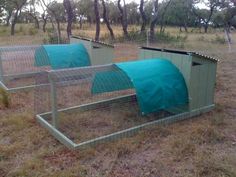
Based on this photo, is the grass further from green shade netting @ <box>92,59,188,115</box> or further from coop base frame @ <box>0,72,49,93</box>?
coop base frame @ <box>0,72,49,93</box>

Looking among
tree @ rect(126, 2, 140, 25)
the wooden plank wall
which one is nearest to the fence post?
the wooden plank wall

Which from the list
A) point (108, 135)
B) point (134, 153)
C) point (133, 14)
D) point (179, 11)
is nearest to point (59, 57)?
point (108, 135)

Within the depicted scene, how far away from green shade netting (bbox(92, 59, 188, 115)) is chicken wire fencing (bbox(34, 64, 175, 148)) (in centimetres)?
33

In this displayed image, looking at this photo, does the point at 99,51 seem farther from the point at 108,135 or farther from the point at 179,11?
the point at 179,11

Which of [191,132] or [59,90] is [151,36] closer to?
[59,90]

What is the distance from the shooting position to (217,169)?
3572 millimetres

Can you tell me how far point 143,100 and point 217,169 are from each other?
58.8 inches

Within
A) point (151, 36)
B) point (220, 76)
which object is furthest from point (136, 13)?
point (220, 76)

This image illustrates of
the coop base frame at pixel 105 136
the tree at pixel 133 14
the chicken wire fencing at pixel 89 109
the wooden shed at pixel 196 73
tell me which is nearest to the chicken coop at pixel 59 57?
the chicken wire fencing at pixel 89 109

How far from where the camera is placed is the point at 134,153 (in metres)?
3.97

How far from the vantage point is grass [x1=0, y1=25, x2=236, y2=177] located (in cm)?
355

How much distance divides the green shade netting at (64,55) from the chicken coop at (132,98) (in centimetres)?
140

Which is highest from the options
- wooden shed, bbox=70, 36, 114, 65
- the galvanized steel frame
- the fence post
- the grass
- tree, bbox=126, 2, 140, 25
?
tree, bbox=126, 2, 140, 25

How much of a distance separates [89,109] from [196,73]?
6.75 ft
